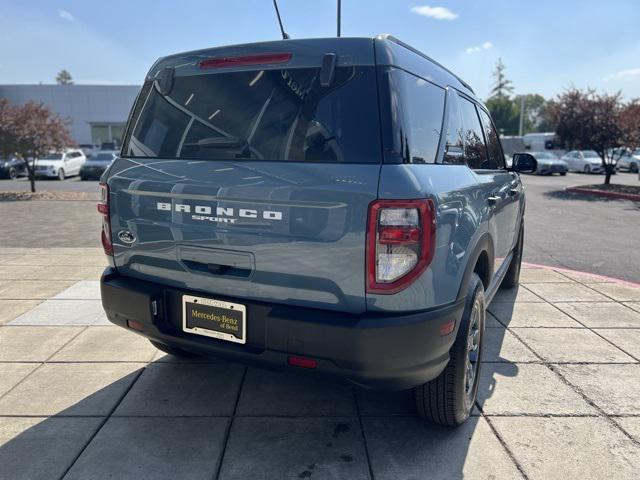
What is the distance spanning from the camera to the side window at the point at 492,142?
13.2 feet

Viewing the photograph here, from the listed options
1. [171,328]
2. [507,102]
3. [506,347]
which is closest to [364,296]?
[171,328]

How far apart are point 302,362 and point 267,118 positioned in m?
1.17

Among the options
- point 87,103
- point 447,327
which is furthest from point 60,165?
point 87,103

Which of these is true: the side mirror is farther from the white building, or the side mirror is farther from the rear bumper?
Result: the white building

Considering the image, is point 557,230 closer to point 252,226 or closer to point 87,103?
point 252,226

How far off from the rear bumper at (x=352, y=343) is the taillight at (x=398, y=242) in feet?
Result: 0.57

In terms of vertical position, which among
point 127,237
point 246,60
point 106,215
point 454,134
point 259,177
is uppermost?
point 246,60

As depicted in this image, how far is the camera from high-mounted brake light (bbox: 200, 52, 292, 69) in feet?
7.70

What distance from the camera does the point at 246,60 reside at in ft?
8.05

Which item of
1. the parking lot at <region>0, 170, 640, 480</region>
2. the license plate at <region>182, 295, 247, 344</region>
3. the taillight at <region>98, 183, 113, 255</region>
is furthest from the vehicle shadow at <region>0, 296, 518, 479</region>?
the taillight at <region>98, 183, 113, 255</region>

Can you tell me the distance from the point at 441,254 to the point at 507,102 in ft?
261

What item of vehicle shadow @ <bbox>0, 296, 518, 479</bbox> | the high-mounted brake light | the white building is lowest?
vehicle shadow @ <bbox>0, 296, 518, 479</bbox>

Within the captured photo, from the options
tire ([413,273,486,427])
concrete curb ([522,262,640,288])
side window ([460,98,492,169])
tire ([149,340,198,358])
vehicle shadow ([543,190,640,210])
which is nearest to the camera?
tire ([413,273,486,427])

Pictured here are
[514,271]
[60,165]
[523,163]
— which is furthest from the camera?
[60,165]
